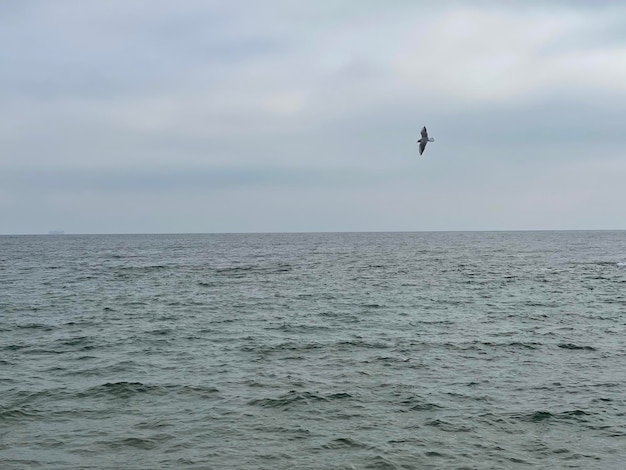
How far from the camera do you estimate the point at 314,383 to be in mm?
20641

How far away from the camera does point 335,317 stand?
116 ft

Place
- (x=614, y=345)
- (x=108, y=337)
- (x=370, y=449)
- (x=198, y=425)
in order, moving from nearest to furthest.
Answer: (x=370, y=449), (x=198, y=425), (x=614, y=345), (x=108, y=337)

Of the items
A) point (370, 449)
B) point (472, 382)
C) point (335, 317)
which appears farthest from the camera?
point (335, 317)

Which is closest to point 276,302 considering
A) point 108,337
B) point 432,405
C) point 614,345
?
point 108,337

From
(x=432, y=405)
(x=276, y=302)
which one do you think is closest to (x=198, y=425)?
(x=432, y=405)

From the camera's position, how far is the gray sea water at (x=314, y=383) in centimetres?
1480

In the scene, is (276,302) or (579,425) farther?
(276,302)

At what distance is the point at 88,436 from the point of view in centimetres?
1570

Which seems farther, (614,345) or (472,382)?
(614,345)

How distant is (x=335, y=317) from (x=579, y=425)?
19.9m

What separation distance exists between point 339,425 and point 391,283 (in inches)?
1569

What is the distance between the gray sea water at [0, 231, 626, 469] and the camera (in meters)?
14.8

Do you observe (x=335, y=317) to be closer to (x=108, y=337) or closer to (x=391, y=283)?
(x=108, y=337)

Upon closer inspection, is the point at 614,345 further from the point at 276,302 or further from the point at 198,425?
the point at 276,302
